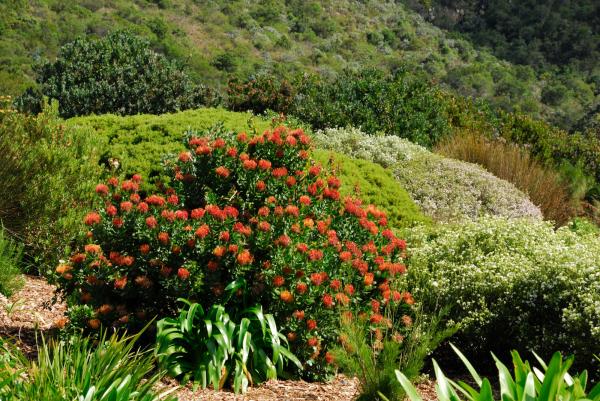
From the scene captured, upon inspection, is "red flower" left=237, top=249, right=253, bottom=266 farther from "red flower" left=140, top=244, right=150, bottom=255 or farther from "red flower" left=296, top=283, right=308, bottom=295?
"red flower" left=140, top=244, right=150, bottom=255

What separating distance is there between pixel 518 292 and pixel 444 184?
162 inches

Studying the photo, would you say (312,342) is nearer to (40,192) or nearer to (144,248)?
(144,248)

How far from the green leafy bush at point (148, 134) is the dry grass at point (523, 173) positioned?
4357 millimetres

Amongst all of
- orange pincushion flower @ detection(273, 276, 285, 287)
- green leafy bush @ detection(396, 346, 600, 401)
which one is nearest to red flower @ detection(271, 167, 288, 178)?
orange pincushion flower @ detection(273, 276, 285, 287)

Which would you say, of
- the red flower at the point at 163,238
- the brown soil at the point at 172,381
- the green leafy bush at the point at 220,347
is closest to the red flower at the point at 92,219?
the red flower at the point at 163,238

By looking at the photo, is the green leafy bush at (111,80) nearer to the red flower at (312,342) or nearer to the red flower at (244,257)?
the red flower at (244,257)

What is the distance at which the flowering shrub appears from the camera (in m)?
4.61

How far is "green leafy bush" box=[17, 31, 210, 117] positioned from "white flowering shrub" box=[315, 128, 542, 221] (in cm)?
494

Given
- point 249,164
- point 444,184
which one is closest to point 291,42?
point 444,184

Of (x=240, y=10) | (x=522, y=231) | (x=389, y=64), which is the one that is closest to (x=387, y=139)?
(x=522, y=231)

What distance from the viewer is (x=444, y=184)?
9492mm

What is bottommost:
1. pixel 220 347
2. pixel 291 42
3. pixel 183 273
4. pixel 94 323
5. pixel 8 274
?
pixel 291 42

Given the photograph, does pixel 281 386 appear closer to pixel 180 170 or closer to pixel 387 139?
pixel 180 170

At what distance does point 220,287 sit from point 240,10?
4149 centimetres
